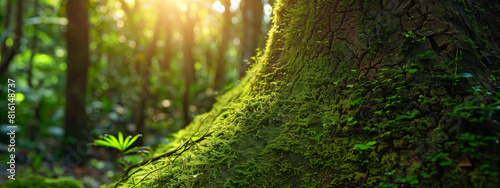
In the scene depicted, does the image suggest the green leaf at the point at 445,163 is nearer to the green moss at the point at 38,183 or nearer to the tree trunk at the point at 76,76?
the green moss at the point at 38,183

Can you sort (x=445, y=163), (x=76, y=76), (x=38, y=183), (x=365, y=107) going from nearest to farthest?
(x=445, y=163)
(x=365, y=107)
(x=38, y=183)
(x=76, y=76)

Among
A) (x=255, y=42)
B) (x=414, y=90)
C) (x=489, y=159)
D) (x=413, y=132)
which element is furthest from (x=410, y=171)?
(x=255, y=42)

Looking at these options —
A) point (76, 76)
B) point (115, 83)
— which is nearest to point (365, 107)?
point (76, 76)

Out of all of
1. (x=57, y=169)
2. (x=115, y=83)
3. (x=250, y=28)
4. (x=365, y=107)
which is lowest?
(x=365, y=107)

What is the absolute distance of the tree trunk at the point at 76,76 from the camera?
23.0 ft

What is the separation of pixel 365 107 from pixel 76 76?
7511 millimetres

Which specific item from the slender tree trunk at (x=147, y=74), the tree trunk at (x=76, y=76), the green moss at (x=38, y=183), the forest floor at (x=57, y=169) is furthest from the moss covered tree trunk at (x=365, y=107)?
the slender tree trunk at (x=147, y=74)

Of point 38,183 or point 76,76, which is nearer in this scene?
point 38,183

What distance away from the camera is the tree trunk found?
23.0ft

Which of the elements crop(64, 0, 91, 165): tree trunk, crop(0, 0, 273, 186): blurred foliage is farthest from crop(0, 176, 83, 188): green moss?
crop(64, 0, 91, 165): tree trunk

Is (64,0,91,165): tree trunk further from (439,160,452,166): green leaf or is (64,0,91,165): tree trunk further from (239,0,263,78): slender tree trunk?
(439,160,452,166): green leaf

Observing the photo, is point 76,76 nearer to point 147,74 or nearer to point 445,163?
point 147,74

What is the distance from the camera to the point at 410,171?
1461mm

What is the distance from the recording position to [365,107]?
1.75 meters
